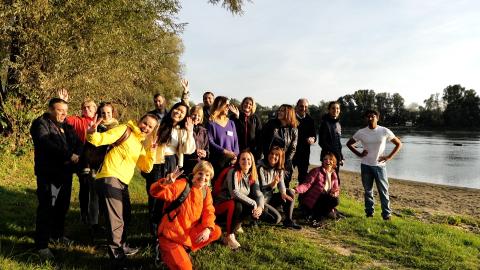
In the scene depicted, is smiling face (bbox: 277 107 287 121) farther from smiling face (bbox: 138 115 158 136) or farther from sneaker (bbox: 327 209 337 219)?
smiling face (bbox: 138 115 158 136)

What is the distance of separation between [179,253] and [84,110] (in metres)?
3.28

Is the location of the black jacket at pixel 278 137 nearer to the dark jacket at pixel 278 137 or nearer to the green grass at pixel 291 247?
the dark jacket at pixel 278 137

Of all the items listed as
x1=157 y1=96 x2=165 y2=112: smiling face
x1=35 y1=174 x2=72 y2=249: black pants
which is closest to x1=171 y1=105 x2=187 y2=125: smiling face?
x1=35 y1=174 x2=72 y2=249: black pants

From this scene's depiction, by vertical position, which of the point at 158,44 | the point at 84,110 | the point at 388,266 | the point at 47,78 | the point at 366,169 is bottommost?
the point at 388,266

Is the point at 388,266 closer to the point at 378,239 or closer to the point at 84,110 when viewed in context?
the point at 378,239

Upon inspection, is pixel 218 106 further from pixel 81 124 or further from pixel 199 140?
pixel 81 124

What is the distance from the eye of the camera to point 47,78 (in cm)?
998

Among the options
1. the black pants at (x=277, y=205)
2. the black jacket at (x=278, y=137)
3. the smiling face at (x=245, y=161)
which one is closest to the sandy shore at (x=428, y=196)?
the black jacket at (x=278, y=137)

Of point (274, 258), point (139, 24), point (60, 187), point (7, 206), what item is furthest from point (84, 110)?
point (139, 24)

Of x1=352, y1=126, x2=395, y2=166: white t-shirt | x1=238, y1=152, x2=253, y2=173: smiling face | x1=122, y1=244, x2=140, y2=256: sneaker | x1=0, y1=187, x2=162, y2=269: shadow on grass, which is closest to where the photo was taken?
x1=0, y1=187, x2=162, y2=269: shadow on grass

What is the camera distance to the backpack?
14.7 ft

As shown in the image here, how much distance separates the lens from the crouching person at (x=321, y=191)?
669 cm

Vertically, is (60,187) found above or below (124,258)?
above

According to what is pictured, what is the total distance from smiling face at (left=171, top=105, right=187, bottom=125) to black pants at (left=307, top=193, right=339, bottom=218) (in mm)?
2959
